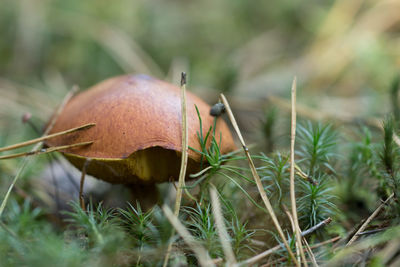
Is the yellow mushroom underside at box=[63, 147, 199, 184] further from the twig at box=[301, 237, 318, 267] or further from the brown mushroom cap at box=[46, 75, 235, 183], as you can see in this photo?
the twig at box=[301, 237, 318, 267]

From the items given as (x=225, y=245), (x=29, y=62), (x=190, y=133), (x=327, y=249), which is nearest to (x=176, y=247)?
(x=225, y=245)

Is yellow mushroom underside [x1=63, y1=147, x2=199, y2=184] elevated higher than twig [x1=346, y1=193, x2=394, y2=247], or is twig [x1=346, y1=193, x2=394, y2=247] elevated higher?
yellow mushroom underside [x1=63, y1=147, x2=199, y2=184]

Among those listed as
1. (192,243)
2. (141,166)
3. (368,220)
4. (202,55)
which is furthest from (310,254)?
(202,55)

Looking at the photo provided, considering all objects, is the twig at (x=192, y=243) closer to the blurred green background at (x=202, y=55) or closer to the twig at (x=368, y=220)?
the twig at (x=368, y=220)

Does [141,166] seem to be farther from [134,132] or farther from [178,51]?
[178,51]

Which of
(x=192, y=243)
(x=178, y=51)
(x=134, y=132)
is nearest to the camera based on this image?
(x=192, y=243)

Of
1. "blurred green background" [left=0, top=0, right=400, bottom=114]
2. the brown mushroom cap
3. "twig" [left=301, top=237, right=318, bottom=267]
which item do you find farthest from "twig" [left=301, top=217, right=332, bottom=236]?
"blurred green background" [left=0, top=0, right=400, bottom=114]
